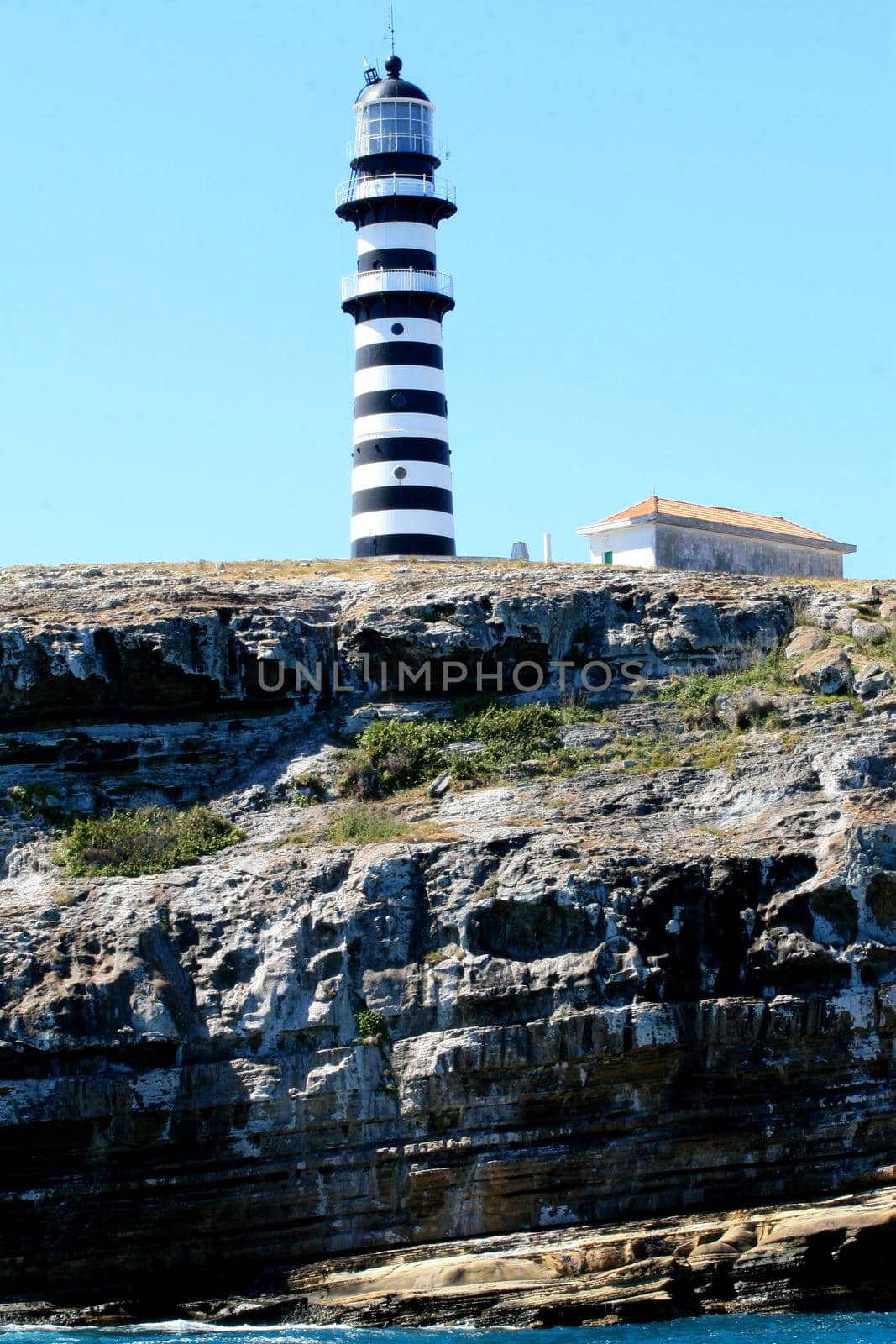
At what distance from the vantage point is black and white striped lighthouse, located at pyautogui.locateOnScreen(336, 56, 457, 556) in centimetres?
3725

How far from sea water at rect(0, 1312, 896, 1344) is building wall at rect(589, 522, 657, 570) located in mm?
15930

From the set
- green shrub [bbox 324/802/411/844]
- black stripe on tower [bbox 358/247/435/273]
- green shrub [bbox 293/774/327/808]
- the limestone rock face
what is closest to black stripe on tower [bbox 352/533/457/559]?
black stripe on tower [bbox 358/247/435/273]

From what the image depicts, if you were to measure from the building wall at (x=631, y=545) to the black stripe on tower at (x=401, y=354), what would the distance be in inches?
177

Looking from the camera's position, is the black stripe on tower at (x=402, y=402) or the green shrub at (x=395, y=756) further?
the black stripe on tower at (x=402, y=402)

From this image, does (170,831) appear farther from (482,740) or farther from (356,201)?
(356,201)

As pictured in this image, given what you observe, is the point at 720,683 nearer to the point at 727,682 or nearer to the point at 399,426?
the point at 727,682

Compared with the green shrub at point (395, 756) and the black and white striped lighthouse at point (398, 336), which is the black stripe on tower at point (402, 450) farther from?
the green shrub at point (395, 756)

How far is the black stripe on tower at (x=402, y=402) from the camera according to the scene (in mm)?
37375

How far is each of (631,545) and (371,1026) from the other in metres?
14.0

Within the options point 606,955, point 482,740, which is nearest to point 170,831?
point 482,740

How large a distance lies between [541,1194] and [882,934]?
16.9 ft

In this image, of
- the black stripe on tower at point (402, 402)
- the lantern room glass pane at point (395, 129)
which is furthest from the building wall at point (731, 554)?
the lantern room glass pane at point (395, 129)

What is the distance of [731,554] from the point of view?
37594 millimetres

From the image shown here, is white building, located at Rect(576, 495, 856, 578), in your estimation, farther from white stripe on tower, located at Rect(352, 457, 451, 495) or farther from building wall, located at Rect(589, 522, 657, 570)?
white stripe on tower, located at Rect(352, 457, 451, 495)
